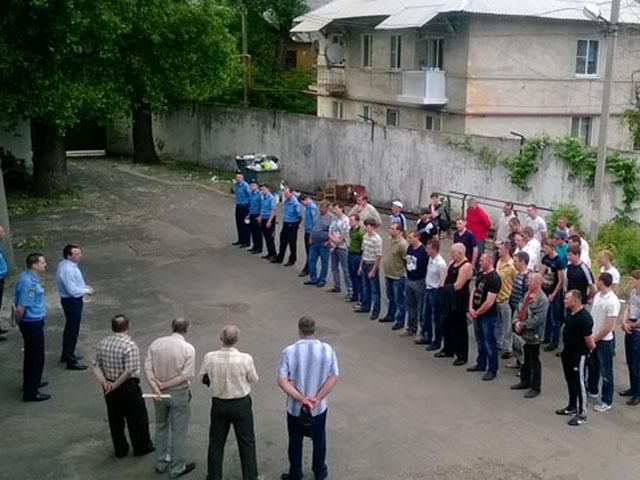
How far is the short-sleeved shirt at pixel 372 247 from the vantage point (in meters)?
12.7

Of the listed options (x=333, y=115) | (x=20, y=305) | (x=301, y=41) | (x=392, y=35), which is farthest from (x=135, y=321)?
(x=301, y=41)

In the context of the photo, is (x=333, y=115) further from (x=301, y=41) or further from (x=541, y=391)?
(x=541, y=391)

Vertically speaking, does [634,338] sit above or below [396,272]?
below

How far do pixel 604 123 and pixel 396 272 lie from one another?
662cm

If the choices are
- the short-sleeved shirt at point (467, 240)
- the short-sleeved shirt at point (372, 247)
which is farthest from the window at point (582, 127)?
the short-sleeved shirt at point (372, 247)

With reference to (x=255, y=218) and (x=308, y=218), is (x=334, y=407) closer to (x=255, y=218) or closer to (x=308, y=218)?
(x=308, y=218)

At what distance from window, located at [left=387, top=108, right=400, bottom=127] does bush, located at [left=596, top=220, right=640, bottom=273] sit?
1241 centimetres

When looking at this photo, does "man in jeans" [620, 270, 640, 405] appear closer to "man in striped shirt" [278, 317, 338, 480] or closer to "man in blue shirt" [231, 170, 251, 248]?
"man in striped shirt" [278, 317, 338, 480]

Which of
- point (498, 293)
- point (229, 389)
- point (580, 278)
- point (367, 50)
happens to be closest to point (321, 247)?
point (498, 293)

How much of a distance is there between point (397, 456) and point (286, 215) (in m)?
8.36

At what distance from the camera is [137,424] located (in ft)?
26.7

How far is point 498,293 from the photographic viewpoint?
1022 cm

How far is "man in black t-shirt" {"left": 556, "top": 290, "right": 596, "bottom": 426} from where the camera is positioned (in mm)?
8734

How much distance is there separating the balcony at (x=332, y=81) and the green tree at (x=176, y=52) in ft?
22.4
